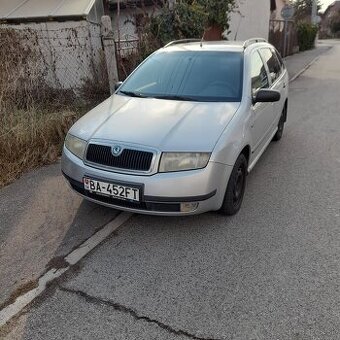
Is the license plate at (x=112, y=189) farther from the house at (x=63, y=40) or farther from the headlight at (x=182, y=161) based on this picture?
the house at (x=63, y=40)

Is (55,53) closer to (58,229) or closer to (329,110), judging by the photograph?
(58,229)

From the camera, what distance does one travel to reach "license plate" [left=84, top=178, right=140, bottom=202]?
3141 mm

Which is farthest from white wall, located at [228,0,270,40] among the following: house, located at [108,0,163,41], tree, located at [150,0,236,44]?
tree, located at [150,0,236,44]

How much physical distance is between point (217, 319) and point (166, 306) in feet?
1.23

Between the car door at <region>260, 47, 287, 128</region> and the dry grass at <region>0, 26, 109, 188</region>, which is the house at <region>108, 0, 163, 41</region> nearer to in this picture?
the dry grass at <region>0, 26, 109, 188</region>

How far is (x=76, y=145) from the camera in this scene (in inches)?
140

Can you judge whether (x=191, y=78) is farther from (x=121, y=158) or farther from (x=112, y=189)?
(x=112, y=189)

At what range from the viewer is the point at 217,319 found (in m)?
2.54

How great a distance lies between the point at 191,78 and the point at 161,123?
1053mm

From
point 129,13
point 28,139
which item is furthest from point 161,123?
point 129,13

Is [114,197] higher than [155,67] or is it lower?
lower

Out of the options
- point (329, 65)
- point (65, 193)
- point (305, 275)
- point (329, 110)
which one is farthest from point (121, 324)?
point (329, 65)

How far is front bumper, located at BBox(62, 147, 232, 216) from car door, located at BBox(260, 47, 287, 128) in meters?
2.28

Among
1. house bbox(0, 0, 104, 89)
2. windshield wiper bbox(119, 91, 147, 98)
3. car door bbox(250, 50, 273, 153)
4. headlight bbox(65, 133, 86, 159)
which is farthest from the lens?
house bbox(0, 0, 104, 89)
